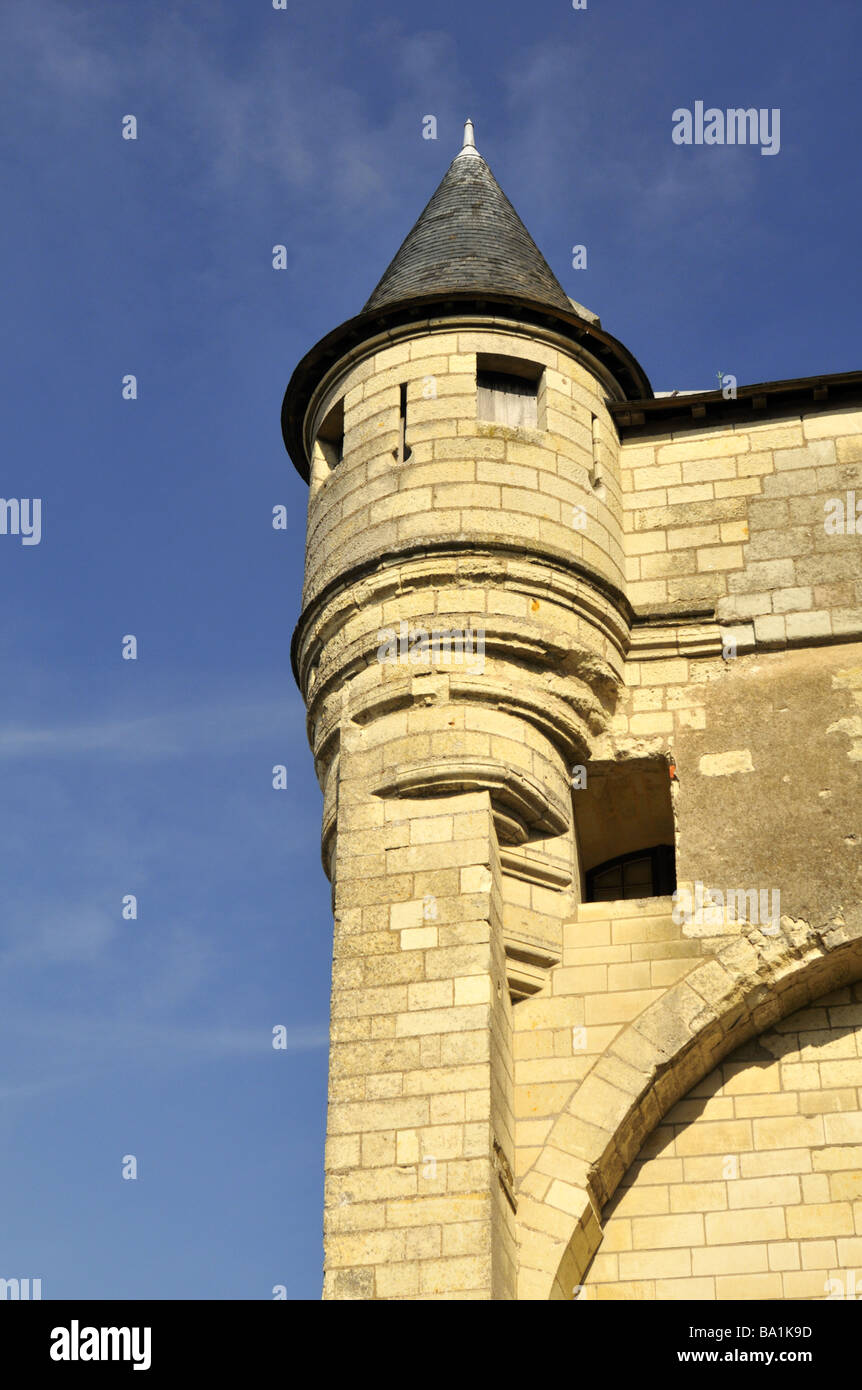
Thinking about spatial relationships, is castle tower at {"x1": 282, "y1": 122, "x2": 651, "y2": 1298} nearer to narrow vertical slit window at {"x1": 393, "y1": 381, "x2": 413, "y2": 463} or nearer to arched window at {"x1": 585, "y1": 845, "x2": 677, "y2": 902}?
narrow vertical slit window at {"x1": 393, "y1": 381, "x2": 413, "y2": 463}

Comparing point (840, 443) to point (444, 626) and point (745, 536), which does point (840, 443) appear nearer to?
point (745, 536)

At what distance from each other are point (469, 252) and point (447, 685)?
11.8 feet

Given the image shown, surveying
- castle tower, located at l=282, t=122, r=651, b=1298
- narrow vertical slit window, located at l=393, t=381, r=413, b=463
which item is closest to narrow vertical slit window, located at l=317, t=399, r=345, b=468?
castle tower, located at l=282, t=122, r=651, b=1298

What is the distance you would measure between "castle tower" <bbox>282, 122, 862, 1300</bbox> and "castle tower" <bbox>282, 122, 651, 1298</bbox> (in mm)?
20

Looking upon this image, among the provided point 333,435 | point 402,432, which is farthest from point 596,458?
point 333,435

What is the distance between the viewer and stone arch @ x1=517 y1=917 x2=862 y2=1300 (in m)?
10.5

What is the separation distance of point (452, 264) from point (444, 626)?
9.86ft

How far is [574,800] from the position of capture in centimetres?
1228

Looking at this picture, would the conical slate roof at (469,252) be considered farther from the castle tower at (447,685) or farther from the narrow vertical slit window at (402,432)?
the narrow vertical slit window at (402,432)

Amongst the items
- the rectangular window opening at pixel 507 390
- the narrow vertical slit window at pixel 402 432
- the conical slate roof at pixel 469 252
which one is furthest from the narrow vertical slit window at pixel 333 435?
the rectangular window opening at pixel 507 390

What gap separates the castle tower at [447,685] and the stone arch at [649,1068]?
264 millimetres
